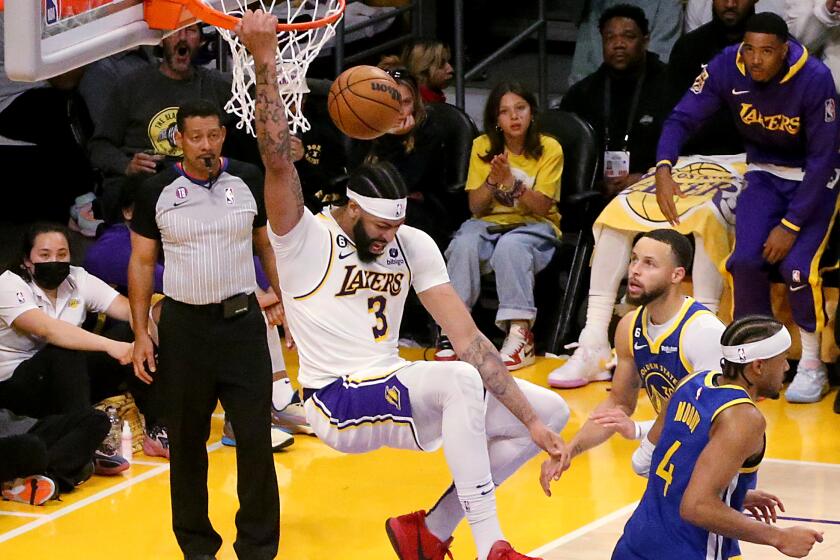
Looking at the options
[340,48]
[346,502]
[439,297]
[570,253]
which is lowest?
[346,502]

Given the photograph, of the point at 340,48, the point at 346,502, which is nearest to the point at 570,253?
the point at 340,48

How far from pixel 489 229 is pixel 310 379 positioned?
4029 mm

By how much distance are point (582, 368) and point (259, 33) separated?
Result: 4397 mm

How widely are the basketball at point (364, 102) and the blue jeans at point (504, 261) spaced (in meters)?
2.40

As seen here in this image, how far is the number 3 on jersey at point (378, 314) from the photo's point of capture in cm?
589

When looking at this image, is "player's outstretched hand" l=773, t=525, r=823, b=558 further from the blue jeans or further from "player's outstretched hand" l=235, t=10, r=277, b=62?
the blue jeans

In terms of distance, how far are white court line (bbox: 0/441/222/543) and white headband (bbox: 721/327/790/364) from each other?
3.57m

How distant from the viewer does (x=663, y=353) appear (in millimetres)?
5691

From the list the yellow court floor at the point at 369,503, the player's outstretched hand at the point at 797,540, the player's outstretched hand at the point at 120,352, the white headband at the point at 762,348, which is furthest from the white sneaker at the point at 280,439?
the player's outstretched hand at the point at 797,540

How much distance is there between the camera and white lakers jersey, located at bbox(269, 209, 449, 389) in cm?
582

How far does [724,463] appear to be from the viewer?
4.55m

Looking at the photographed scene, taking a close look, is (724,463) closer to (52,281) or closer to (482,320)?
(52,281)

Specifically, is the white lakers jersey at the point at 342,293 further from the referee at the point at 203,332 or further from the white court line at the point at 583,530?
the white court line at the point at 583,530

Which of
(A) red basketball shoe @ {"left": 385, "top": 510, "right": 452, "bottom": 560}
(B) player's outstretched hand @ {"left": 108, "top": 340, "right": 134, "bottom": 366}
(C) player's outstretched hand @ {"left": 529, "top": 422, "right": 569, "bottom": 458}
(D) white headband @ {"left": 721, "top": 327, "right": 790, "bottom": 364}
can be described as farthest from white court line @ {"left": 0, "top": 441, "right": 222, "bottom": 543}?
(D) white headband @ {"left": 721, "top": 327, "right": 790, "bottom": 364}
